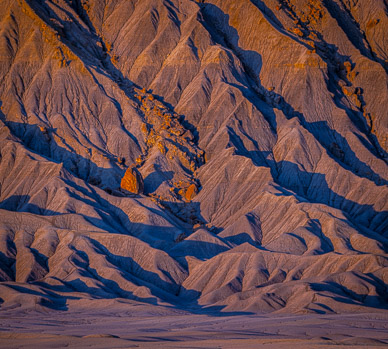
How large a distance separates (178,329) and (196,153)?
5726 centimetres

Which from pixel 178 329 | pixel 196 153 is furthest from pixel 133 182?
pixel 178 329

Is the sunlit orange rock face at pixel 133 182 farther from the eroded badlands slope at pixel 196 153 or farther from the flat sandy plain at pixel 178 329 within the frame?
the flat sandy plain at pixel 178 329

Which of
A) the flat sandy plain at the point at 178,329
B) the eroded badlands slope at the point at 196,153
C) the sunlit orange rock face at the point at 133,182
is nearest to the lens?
the flat sandy plain at the point at 178,329

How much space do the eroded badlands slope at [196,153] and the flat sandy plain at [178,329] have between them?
6529 millimetres

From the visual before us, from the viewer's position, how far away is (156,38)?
138125mm

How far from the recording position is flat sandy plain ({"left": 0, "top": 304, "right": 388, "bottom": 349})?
51.5 meters

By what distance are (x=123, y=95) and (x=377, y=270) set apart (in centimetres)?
5853

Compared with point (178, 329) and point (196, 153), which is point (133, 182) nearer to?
point (196, 153)

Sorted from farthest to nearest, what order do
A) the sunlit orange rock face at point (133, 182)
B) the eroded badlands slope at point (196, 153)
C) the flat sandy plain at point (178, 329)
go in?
the sunlit orange rock face at point (133, 182)
the eroded badlands slope at point (196, 153)
the flat sandy plain at point (178, 329)

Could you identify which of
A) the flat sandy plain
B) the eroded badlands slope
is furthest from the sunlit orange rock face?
the flat sandy plain

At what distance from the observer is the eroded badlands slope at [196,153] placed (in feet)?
294

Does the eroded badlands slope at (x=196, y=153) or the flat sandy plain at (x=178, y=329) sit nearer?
the flat sandy plain at (x=178, y=329)

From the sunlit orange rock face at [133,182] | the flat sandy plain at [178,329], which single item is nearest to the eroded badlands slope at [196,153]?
the sunlit orange rock face at [133,182]

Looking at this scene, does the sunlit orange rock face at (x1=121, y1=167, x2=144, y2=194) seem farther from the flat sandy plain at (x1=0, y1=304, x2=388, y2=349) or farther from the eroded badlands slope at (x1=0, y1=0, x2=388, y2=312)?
the flat sandy plain at (x1=0, y1=304, x2=388, y2=349)
